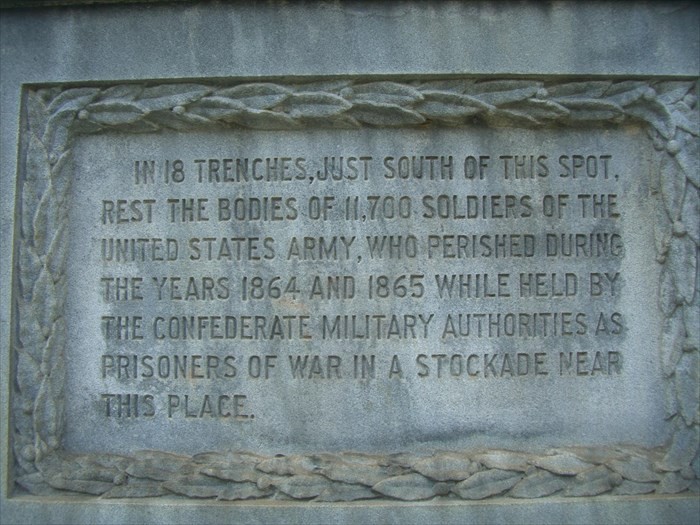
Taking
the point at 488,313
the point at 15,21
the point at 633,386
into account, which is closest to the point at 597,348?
the point at 633,386

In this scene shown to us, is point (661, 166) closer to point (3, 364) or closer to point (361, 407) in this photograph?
point (361, 407)

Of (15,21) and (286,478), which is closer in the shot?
(286,478)

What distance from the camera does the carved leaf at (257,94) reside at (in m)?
3.74

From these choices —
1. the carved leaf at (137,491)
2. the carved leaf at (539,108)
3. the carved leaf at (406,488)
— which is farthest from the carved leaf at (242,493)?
the carved leaf at (539,108)

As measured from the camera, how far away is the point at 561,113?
371 centimetres

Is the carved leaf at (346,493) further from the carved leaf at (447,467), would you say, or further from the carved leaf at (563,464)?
the carved leaf at (563,464)

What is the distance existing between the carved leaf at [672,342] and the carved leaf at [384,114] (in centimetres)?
170

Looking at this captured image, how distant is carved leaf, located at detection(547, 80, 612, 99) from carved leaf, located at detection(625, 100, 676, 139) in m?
0.17

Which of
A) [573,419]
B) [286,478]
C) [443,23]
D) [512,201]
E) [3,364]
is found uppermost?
[443,23]

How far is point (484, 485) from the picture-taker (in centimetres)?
355

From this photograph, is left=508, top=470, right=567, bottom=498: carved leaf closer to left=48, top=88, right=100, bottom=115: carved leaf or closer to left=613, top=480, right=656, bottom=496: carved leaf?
left=613, top=480, right=656, bottom=496: carved leaf

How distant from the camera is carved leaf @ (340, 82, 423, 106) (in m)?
3.71

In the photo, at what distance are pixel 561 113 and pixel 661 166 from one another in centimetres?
61

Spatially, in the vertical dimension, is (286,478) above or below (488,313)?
below
